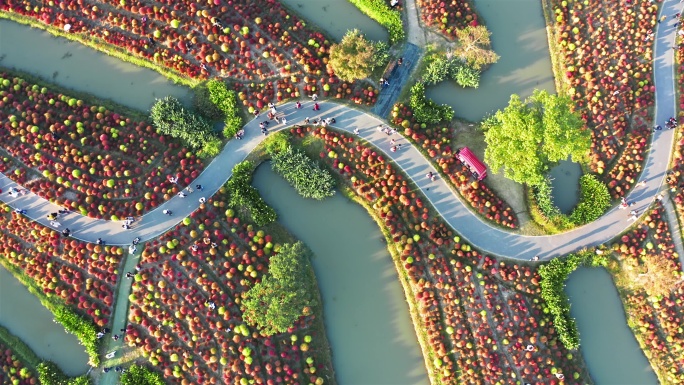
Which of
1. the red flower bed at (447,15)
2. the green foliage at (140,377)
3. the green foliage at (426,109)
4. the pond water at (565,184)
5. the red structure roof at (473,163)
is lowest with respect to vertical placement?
the green foliage at (140,377)

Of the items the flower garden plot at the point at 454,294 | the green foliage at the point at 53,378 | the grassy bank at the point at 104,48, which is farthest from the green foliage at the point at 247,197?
the green foliage at the point at 53,378

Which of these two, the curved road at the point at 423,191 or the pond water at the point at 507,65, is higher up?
the pond water at the point at 507,65

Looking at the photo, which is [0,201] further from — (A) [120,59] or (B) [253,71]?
(B) [253,71]

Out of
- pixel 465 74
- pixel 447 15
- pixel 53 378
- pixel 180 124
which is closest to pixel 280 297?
pixel 180 124

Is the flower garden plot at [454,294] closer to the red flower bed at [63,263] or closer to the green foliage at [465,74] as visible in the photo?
the green foliage at [465,74]

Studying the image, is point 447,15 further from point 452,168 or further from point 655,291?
point 655,291

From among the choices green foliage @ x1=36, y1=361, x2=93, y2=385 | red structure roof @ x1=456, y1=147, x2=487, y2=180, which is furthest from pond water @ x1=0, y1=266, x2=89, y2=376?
red structure roof @ x1=456, y1=147, x2=487, y2=180

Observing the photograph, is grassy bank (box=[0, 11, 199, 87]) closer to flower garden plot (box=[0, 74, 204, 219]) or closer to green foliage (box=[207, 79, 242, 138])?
green foliage (box=[207, 79, 242, 138])
